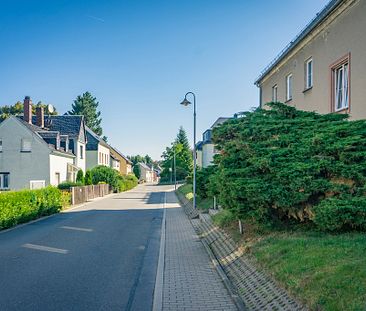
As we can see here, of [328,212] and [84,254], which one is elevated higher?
[328,212]

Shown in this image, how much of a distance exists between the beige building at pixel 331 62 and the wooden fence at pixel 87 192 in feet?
58.1

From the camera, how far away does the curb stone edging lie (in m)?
5.38

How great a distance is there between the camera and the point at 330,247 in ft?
20.6

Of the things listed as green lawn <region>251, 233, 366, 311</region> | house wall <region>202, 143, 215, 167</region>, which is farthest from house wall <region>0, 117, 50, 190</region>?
green lawn <region>251, 233, 366, 311</region>

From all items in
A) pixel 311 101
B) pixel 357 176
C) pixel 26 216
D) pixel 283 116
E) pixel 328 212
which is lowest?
pixel 26 216

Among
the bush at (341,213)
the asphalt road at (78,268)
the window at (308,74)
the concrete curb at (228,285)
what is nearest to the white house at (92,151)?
the asphalt road at (78,268)

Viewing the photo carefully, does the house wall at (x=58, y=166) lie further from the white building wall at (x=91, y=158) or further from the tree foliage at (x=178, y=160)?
the tree foliage at (x=178, y=160)

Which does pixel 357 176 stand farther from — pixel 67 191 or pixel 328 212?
pixel 67 191

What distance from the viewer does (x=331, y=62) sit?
43.7ft

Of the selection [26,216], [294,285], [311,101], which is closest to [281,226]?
[294,285]

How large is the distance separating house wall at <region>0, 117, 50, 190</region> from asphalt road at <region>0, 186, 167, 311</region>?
19.0 metres

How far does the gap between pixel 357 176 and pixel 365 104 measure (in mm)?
4327

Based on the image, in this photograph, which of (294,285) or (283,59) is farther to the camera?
(283,59)

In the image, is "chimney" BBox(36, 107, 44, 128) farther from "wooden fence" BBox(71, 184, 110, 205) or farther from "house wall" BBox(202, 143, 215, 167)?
"house wall" BBox(202, 143, 215, 167)
